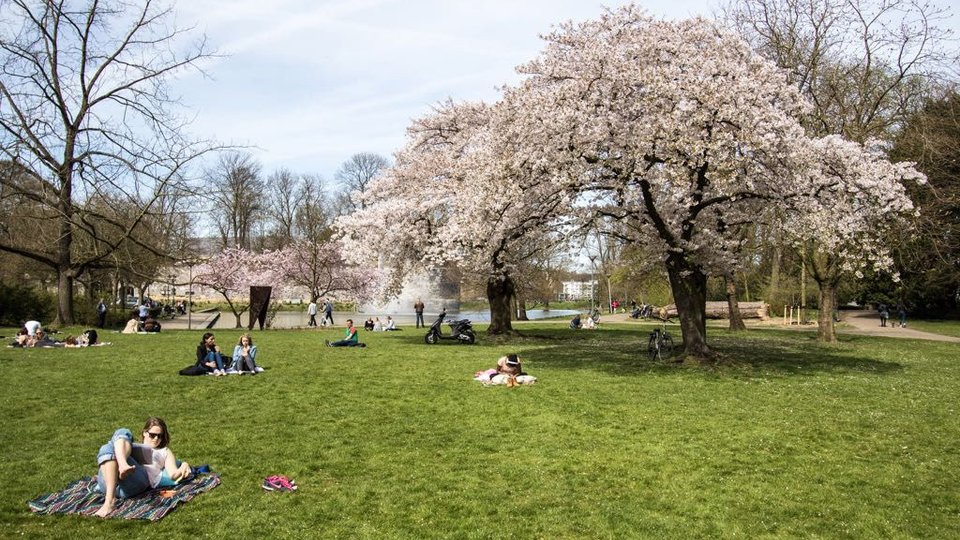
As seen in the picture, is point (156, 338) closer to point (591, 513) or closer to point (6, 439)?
point (6, 439)

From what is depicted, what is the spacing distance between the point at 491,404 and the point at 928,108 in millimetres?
26566

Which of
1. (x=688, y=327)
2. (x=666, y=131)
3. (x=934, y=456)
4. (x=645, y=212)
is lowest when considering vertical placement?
(x=934, y=456)

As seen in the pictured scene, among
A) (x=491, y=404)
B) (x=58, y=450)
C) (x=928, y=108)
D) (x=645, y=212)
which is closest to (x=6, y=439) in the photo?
(x=58, y=450)

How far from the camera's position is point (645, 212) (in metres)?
17.6

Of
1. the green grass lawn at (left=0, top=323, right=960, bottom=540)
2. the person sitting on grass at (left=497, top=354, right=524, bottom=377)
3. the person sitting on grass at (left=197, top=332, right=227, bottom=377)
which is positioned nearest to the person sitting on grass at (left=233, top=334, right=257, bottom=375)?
the person sitting on grass at (left=197, top=332, right=227, bottom=377)

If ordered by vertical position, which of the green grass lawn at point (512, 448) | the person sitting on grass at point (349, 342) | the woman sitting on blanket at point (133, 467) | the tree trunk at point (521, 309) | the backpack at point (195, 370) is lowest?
the green grass lawn at point (512, 448)

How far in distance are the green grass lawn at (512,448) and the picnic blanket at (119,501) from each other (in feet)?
0.47

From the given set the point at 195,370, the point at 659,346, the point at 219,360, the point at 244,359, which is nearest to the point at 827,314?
the point at 659,346

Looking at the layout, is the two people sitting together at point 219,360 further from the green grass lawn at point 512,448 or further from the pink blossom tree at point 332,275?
the pink blossom tree at point 332,275

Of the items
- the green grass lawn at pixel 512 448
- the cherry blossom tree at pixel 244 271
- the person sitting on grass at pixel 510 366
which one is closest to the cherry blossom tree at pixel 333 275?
the cherry blossom tree at pixel 244 271

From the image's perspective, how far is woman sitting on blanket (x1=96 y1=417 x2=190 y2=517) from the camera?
6.41m

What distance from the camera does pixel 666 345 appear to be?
20.0 meters

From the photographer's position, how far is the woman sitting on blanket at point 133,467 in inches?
253

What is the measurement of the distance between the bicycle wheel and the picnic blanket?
15109mm
